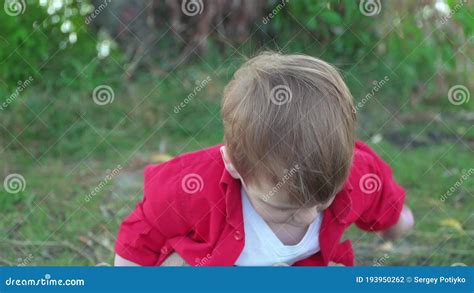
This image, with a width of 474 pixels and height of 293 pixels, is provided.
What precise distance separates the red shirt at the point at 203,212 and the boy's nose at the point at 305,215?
100mm

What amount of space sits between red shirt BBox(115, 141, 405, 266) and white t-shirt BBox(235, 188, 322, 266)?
1.2 inches

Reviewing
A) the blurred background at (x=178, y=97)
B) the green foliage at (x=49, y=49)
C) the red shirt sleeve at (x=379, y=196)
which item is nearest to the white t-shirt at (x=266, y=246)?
the red shirt sleeve at (x=379, y=196)

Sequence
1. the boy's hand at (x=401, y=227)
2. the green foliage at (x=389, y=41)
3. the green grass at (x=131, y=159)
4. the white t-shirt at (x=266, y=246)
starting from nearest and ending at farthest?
the white t-shirt at (x=266, y=246), the boy's hand at (x=401, y=227), the green grass at (x=131, y=159), the green foliage at (x=389, y=41)

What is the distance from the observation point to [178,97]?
2869mm

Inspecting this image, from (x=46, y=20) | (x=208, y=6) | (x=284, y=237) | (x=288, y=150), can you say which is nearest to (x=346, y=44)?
(x=208, y=6)

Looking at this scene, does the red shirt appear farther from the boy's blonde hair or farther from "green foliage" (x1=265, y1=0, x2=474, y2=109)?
"green foliage" (x1=265, y1=0, x2=474, y2=109)

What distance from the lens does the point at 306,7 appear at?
9.24 feet

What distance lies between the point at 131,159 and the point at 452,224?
116cm

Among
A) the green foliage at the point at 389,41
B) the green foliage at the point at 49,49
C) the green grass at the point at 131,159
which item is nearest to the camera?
the green grass at the point at 131,159

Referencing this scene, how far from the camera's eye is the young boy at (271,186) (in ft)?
4.50

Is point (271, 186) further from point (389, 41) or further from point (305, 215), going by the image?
point (389, 41)

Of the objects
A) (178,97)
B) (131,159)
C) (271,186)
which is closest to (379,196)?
(271,186)

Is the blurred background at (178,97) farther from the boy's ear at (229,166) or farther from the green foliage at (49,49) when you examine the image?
the boy's ear at (229,166)

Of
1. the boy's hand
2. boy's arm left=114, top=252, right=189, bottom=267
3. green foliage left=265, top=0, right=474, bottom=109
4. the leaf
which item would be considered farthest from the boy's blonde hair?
green foliage left=265, top=0, right=474, bottom=109
